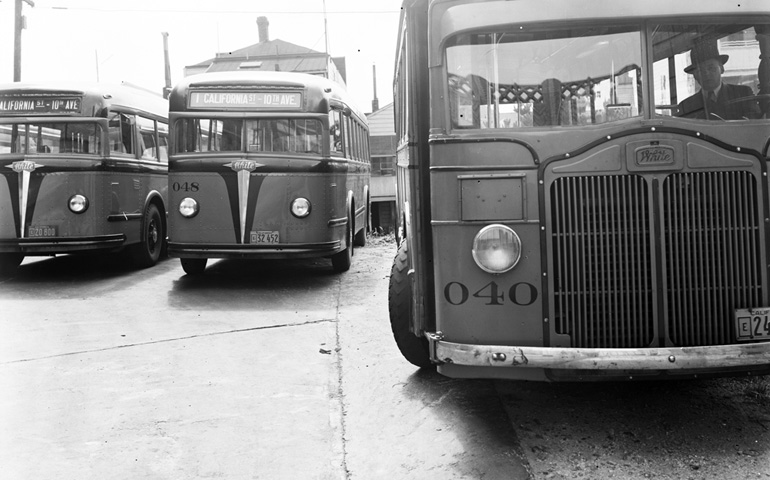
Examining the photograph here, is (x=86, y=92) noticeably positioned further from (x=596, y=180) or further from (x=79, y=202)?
(x=596, y=180)

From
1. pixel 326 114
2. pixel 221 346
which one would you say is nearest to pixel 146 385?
pixel 221 346

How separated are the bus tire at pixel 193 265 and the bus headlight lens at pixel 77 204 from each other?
1466 mm

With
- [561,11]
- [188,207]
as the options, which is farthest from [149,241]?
[561,11]

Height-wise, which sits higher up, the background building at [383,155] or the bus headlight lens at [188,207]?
the background building at [383,155]

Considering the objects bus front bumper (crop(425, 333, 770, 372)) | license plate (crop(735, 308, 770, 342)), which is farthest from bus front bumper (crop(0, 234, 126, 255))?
license plate (crop(735, 308, 770, 342))

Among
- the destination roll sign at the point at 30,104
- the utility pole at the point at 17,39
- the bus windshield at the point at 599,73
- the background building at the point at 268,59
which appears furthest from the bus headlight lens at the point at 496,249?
the background building at the point at 268,59

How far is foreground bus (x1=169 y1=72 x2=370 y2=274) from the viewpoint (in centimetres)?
975

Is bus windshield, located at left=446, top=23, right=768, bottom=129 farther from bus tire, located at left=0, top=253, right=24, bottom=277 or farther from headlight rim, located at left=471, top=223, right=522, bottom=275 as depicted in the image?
bus tire, located at left=0, top=253, right=24, bottom=277

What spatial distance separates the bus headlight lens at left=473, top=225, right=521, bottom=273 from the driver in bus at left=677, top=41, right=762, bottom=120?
1.10 m

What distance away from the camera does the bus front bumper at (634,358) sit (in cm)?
388

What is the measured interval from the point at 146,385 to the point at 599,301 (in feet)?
11.1

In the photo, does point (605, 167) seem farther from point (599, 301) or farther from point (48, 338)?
point (48, 338)

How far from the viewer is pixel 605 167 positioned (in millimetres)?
4133

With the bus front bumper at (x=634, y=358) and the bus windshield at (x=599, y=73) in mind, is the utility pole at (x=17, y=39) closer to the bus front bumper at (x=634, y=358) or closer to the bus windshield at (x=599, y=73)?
the bus windshield at (x=599, y=73)
